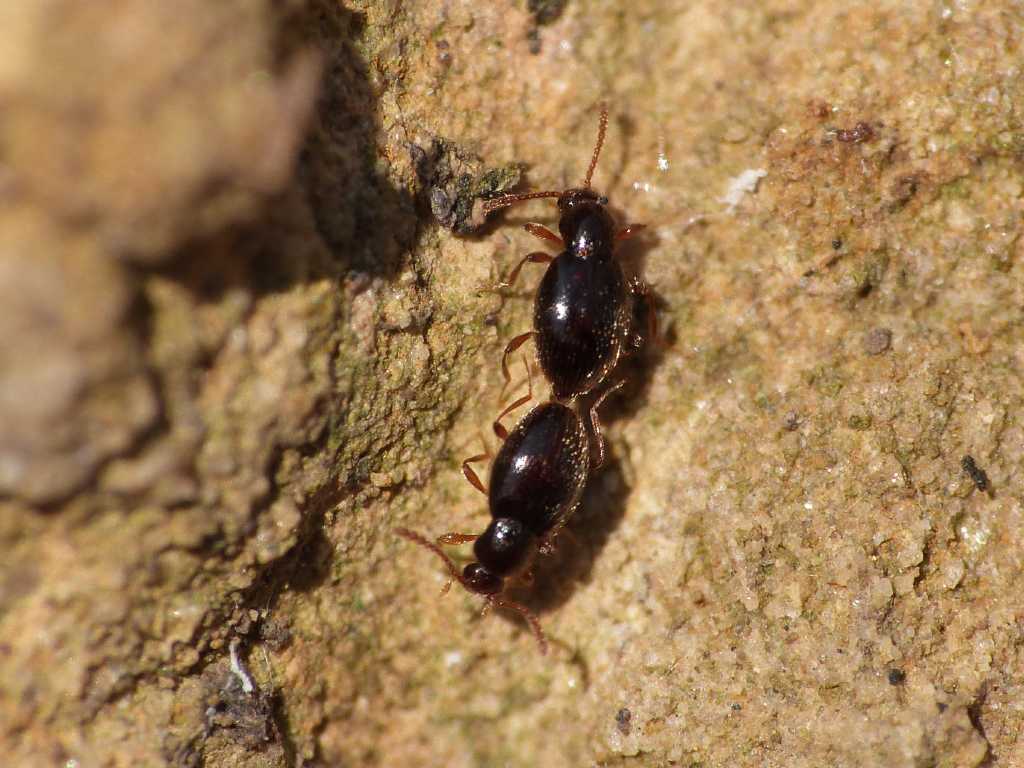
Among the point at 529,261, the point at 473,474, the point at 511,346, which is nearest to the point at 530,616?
the point at 473,474

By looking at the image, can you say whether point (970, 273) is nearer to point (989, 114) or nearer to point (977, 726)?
point (989, 114)

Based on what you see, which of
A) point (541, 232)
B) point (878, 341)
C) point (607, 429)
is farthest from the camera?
point (607, 429)

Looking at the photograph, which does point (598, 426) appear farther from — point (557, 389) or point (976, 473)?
point (976, 473)

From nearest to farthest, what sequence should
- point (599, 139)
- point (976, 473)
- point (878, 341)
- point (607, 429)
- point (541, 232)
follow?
point (976, 473)
point (878, 341)
point (599, 139)
point (541, 232)
point (607, 429)

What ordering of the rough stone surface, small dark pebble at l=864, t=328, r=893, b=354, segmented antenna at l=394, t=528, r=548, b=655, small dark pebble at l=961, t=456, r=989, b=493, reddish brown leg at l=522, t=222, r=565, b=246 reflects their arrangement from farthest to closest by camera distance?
reddish brown leg at l=522, t=222, r=565, b=246 < segmented antenna at l=394, t=528, r=548, b=655 < small dark pebble at l=864, t=328, r=893, b=354 < small dark pebble at l=961, t=456, r=989, b=493 < the rough stone surface

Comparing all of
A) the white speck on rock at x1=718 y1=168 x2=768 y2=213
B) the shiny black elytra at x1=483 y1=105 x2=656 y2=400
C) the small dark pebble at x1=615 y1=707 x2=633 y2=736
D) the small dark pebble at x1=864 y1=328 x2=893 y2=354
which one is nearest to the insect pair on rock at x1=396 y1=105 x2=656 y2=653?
the shiny black elytra at x1=483 y1=105 x2=656 y2=400

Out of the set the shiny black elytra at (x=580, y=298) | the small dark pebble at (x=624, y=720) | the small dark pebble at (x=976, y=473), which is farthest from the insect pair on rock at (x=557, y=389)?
the small dark pebble at (x=976, y=473)

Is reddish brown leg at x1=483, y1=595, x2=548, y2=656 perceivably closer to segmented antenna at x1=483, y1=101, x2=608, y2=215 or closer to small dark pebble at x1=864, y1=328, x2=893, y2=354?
segmented antenna at x1=483, y1=101, x2=608, y2=215

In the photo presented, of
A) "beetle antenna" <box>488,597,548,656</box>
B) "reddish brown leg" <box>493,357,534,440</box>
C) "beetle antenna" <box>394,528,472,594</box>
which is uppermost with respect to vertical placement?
"reddish brown leg" <box>493,357,534,440</box>
